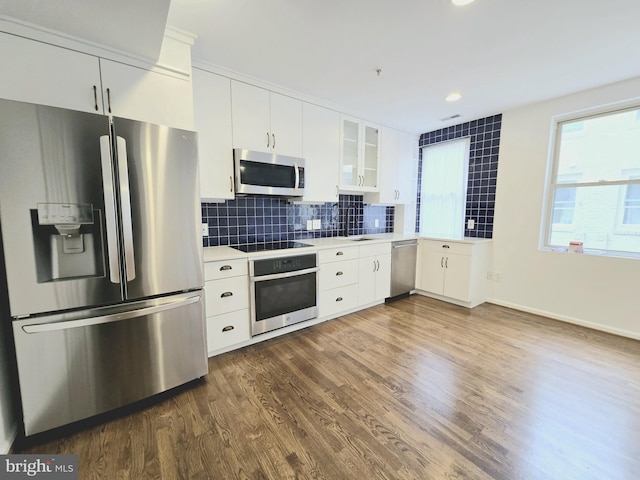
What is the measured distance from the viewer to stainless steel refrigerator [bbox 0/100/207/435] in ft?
4.36

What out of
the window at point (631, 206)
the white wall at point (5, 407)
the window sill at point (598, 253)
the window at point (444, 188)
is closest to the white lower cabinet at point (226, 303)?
the white wall at point (5, 407)

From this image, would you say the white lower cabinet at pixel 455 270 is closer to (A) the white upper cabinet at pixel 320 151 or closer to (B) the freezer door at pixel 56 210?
(A) the white upper cabinet at pixel 320 151

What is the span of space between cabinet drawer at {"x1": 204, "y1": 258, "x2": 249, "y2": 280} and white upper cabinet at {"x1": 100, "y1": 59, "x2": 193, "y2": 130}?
1.07m

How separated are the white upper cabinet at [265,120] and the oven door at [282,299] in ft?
4.30

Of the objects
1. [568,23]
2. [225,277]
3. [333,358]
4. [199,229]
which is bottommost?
[333,358]

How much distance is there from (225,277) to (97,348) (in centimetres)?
93

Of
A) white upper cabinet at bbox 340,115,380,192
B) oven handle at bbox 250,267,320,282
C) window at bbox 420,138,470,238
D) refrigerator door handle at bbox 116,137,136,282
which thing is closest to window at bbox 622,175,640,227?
window at bbox 420,138,470,238

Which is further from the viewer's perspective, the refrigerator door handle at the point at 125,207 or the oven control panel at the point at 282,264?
the oven control panel at the point at 282,264

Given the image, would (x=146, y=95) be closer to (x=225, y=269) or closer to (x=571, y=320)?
(x=225, y=269)

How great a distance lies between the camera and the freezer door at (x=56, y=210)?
1.30 metres

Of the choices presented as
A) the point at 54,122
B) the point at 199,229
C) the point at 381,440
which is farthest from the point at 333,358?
the point at 54,122

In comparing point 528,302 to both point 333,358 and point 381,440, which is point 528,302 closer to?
point 333,358

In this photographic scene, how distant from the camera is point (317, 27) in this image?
181cm

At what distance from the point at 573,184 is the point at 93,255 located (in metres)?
4.59
